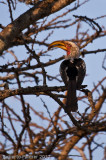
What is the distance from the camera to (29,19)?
402cm

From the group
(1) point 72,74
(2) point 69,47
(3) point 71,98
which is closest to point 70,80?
(1) point 72,74

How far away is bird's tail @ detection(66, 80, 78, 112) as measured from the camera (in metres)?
3.80

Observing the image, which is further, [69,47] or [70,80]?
[69,47]

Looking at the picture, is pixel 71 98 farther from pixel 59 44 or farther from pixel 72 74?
pixel 59 44

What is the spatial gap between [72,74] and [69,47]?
53.4 inches

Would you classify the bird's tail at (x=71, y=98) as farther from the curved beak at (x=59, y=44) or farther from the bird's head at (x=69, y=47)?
the curved beak at (x=59, y=44)

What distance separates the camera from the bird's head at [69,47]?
17.3 feet

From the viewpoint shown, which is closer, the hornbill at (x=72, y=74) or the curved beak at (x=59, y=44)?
the hornbill at (x=72, y=74)

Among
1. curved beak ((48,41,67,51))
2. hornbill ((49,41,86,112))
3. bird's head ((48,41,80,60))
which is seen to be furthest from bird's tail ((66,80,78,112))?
curved beak ((48,41,67,51))

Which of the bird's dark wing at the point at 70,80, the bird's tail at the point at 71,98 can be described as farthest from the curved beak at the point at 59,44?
the bird's tail at the point at 71,98

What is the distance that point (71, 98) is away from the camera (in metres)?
3.92

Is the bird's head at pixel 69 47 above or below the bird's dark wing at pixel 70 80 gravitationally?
above

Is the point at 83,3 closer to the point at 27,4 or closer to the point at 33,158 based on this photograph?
the point at 27,4

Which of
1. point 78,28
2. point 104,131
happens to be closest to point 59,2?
point 78,28
